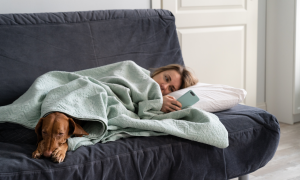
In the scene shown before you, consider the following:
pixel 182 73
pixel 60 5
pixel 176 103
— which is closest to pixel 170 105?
pixel 176 103

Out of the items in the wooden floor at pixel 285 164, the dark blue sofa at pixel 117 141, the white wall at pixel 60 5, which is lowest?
the wooden floor at pixel 285 164

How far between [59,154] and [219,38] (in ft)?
6.05

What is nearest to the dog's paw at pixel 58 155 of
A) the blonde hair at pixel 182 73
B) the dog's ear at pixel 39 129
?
the dog's ear at pixel 39 129

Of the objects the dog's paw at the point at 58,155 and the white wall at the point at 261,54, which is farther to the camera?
the white wall at the point at 261,54

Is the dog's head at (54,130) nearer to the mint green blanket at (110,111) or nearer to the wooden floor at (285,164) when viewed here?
the mint green blanket at (110,111)

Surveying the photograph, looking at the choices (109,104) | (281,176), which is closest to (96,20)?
(109,104)

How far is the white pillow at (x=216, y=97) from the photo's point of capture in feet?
4.36

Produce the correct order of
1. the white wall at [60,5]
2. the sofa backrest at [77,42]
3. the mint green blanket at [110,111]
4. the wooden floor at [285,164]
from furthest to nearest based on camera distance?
the white wall at [60,5]
the wooden floor at [285,164]
the sofa backrest at [77,42]
the mint green blanket at [110,111]

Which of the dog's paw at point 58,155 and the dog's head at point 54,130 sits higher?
the dog's head at point 54,130

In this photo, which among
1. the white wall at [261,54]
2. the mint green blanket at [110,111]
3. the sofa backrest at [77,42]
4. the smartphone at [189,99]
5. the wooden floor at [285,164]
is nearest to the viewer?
the mint green blanket at [110,111]

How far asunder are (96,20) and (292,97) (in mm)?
1833

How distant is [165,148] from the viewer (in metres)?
1.04

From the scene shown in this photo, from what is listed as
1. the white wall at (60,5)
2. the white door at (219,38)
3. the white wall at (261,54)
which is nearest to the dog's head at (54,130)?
the white wall at (60,5)

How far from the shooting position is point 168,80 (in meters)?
1.52
